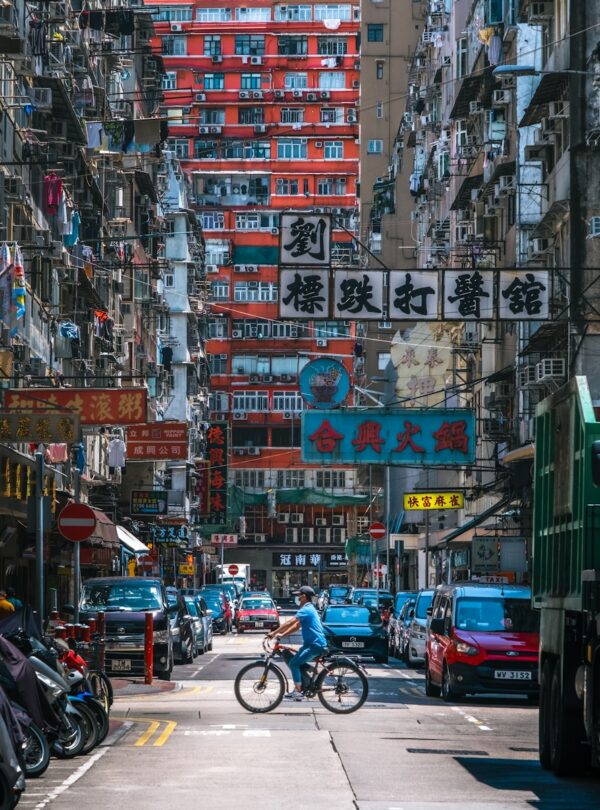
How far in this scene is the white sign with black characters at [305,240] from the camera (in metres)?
31.9

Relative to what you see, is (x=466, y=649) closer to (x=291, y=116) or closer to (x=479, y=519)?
(x=479, y=519)

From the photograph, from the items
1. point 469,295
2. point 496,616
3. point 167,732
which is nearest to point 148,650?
point 496,616

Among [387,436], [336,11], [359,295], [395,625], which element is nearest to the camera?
[359,295]

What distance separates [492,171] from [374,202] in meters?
55.8

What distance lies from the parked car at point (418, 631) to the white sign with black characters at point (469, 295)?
12.8 meters

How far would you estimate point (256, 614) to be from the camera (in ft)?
235

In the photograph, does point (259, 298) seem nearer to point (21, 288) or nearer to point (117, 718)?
point (21, 288)

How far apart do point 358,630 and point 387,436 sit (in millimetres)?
6685

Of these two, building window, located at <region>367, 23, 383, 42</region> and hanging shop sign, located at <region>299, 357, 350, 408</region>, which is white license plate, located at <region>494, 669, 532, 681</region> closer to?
hanging shop sign, located at <region>299, 357, 350, 408</region>

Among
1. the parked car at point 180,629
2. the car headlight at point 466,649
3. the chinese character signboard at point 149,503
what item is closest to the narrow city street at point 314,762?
the car headlight at point 466,649

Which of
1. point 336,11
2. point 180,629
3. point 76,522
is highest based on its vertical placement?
point 336,11

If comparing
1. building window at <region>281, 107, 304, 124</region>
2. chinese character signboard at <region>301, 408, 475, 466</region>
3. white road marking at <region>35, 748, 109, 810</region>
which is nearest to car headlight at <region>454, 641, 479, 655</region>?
white road marking at <region>35, 748, 109, 810</region>

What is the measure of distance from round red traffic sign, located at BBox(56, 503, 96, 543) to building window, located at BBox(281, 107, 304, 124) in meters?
120

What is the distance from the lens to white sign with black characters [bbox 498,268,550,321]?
32.1 meters
